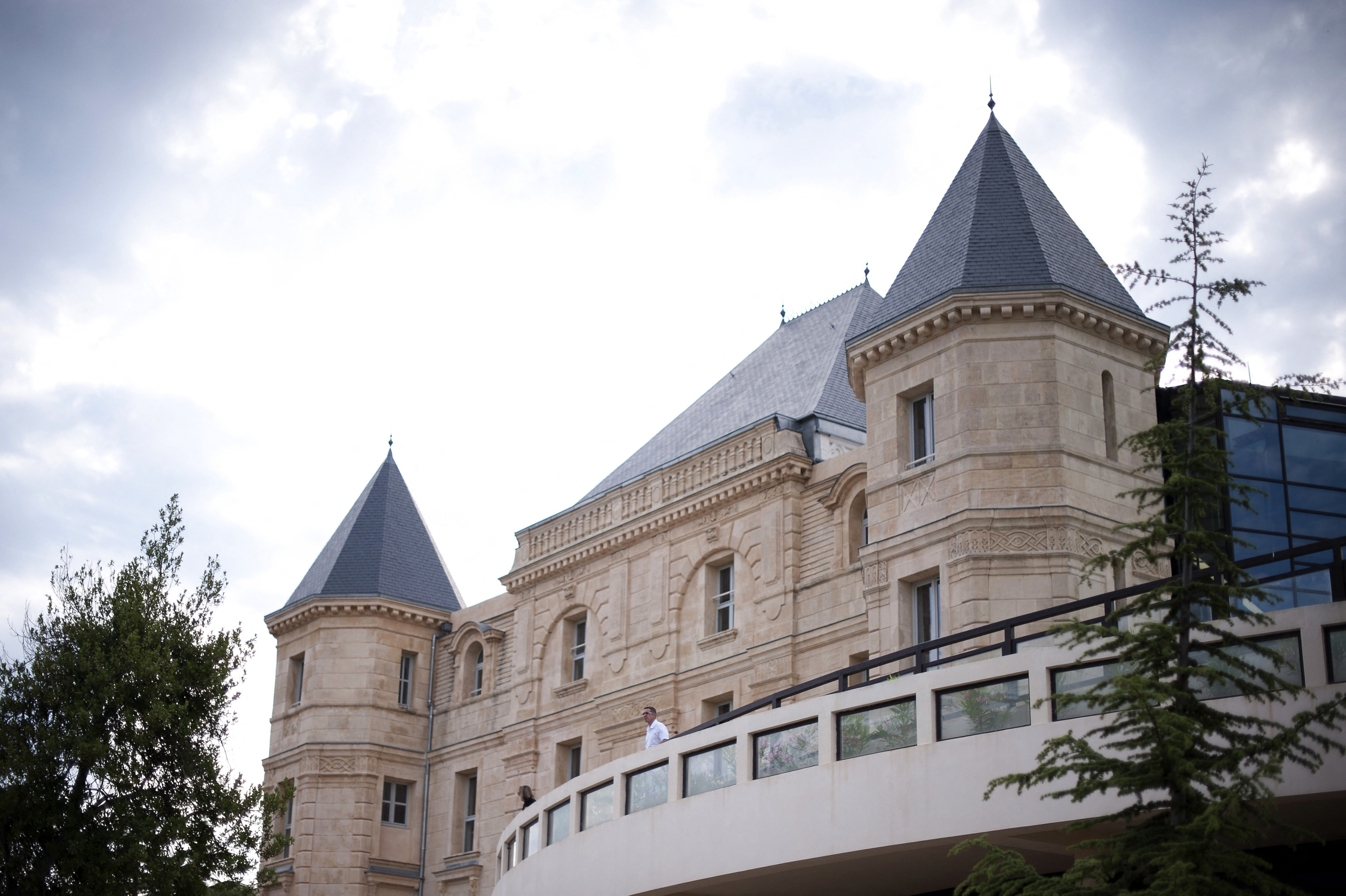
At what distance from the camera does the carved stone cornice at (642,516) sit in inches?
1297

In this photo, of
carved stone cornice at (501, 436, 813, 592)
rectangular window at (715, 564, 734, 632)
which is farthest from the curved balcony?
rectangular window at (715, 564, 734, 632)

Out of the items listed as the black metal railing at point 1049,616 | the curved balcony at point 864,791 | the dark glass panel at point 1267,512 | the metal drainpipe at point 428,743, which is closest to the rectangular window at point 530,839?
the curved balcony at point 864,791

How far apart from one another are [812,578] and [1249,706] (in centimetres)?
1730

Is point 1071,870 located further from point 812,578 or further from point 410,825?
point 410,825

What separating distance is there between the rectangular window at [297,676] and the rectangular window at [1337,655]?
115ft

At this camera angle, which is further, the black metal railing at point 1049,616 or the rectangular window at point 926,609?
the rectangular window at point 926,609

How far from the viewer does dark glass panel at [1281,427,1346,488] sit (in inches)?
1080

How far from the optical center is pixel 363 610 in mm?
43688

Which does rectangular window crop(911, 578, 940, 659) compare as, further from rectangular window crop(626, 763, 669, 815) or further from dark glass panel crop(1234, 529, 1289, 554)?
rectangular window crop(626, 763, 669, 815)

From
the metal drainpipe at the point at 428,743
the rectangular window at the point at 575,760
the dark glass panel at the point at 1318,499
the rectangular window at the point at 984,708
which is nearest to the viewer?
the rectangular window at the point at 984,708

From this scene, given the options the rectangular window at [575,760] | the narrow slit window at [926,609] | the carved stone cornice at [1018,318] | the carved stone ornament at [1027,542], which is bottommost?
the rectangular window at [575,760]

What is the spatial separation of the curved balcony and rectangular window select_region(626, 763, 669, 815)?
0.02 m

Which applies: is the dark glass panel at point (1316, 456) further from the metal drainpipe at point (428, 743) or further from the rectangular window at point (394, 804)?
the rectangular window at point (394, 804)

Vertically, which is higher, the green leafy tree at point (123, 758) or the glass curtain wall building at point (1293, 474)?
the glass curtain wall building at point (1293, 474)
